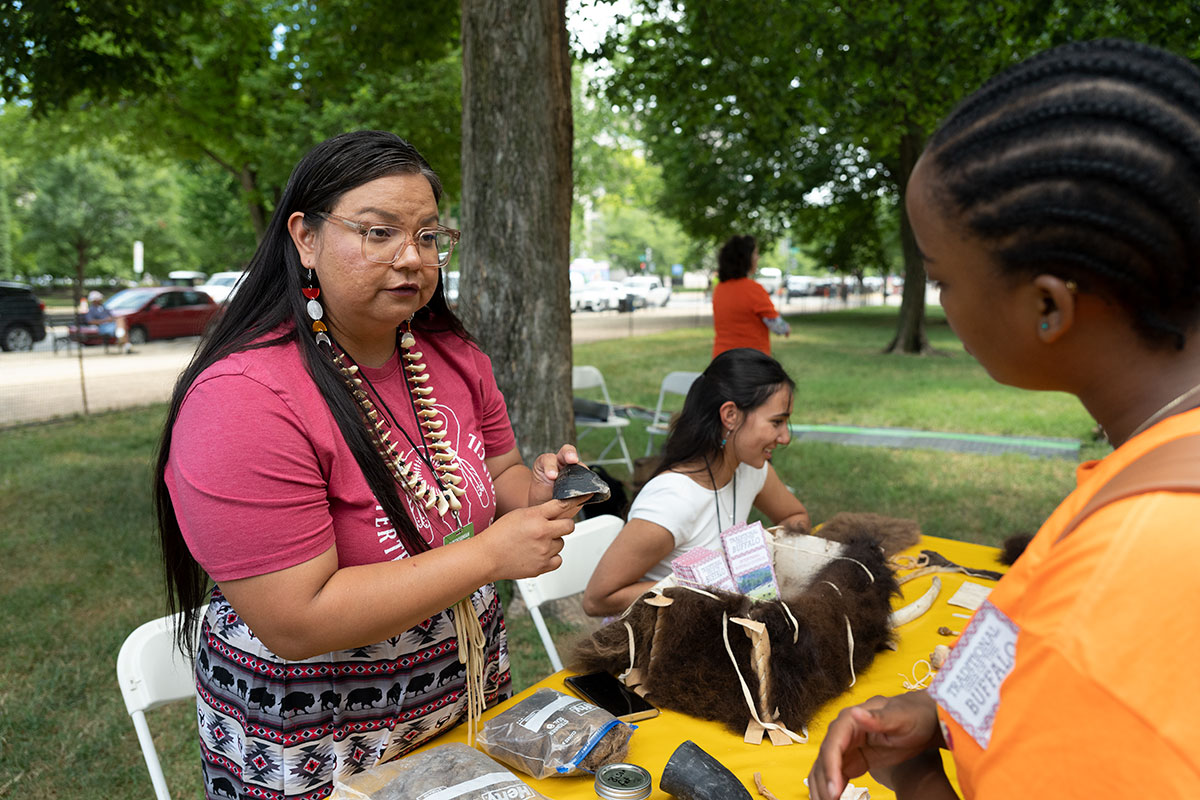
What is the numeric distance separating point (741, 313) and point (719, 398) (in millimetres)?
4048

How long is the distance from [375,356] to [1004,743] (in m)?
1.32

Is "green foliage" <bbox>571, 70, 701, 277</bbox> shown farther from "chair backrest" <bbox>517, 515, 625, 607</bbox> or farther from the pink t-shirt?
the pink t-shirt

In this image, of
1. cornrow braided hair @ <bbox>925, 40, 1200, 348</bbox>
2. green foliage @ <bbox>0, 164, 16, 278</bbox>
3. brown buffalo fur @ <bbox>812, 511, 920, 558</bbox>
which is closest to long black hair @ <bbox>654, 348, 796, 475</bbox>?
brown buffalo fur @ <bbox>812, 511, 920, 558</bbox>

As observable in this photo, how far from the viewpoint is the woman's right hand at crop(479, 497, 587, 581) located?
139 centimetres

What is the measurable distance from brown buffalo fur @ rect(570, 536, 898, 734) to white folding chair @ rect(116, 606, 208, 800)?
3.06ft

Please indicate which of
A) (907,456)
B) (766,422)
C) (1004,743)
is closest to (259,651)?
(1004,743)

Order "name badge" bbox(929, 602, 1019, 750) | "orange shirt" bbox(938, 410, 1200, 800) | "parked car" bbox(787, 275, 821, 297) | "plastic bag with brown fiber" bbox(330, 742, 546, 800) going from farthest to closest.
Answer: "parked car" bbox(787, 275, 821, 297) → "plastic bag with brown fiber" bbox(330, 742, 546, 800) → "name badge" bbox(929, 602, 1019, 750) → "orange shirt" bbox(938, 410, 1200, 800)

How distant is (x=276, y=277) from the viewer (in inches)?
60.0

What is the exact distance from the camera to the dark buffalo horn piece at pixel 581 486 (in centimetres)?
145

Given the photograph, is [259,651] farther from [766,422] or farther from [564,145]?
[564,145]

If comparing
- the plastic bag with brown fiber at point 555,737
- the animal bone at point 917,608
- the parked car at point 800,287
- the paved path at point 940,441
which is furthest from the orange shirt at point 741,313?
the parked car at point 800,287

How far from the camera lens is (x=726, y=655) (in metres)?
1.70

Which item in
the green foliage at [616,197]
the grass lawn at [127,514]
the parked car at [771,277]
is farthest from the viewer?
the parked car at [771,277]

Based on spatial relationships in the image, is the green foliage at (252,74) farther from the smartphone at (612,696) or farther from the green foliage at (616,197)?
the smartphone at (612,696)
